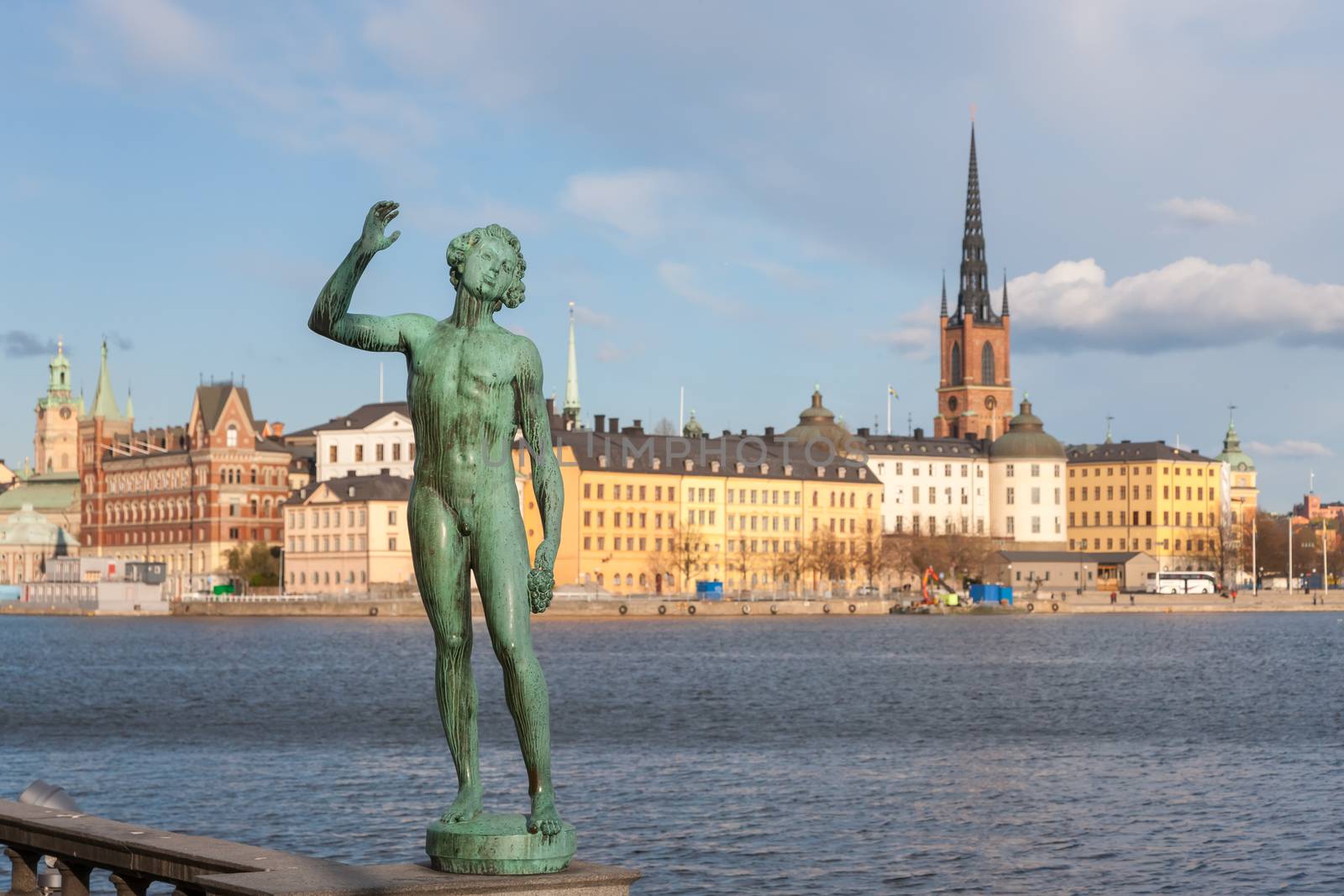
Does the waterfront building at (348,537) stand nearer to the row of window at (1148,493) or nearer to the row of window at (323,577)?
the row of window at (323,577)

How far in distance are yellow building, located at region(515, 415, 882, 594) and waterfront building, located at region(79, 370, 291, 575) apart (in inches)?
1109

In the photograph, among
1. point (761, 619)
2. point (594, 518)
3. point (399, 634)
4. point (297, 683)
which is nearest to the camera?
point (297, 683)

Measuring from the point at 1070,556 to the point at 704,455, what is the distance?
3798 cm

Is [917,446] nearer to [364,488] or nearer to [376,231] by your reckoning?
[364,488]

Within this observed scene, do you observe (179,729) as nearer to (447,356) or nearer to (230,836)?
(230,836)

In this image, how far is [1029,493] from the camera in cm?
18538

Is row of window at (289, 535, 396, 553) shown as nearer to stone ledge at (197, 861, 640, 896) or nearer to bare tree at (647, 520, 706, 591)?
bare tree at (647, 520, 706, 591)

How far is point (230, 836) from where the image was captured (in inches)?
1011

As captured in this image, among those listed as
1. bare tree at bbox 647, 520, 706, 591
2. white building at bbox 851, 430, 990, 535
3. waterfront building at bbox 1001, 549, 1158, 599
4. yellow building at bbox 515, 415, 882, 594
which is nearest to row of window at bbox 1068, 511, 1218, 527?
waterfront building at bbox 1001, 549, 1158, 599

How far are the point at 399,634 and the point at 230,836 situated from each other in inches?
3188

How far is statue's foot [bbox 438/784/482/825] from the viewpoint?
8.77 m

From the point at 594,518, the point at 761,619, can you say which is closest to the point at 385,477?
the point at 594,518

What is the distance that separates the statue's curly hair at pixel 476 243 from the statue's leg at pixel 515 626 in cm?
97

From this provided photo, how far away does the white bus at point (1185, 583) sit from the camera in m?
164
